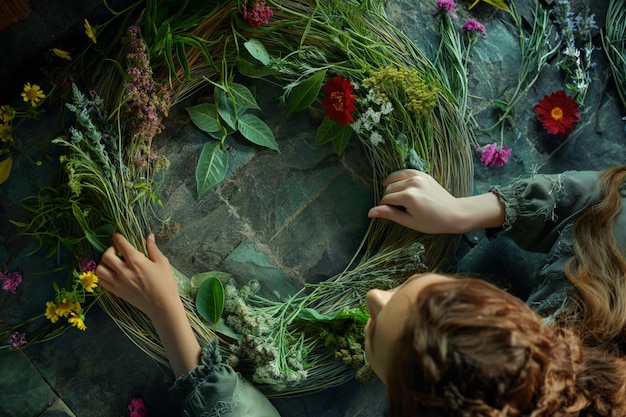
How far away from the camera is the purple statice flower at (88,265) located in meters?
1.55

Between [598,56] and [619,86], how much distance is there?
0.12m

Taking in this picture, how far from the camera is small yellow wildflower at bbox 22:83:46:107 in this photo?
1513 mm

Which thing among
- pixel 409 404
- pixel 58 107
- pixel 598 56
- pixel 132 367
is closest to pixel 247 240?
pixel 132 367

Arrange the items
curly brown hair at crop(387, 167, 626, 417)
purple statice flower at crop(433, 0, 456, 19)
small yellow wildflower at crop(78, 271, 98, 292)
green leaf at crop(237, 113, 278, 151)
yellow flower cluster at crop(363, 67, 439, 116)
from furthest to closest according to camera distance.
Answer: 1. purple statice flower at crop(433, 0, 456, 19)
2. green leaf at crop(237, 113, 278, 151)
3. yellow flower cluster at crop(363, 67, 439, 116)
4. small yellow wildflower at crop(78, 271, 98, 292)
5. curly brown hair at crop(387, 167, 626, 417)

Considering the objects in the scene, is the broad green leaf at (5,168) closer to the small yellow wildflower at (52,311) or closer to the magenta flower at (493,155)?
the small yellow wildflower at (52,311)

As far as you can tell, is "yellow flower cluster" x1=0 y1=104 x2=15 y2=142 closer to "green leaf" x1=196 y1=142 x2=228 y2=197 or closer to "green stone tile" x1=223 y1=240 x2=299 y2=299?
"green leaf" x1=196 y1=142 x2=228 y2=197

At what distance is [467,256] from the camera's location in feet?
5.91

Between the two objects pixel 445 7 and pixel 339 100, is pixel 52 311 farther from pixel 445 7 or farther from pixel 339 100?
pixel 445 7

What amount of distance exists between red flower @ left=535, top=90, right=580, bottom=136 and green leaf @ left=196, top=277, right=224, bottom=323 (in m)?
1.09

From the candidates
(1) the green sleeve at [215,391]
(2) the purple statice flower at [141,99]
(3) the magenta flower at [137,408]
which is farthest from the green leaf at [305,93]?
(3) the magenta flower at [137,408]

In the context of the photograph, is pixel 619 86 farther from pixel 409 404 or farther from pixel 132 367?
pixel 132 367

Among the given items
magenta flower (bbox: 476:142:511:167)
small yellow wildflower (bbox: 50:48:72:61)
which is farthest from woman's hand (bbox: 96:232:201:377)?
magenta flower (bbox: 476:142:511:167)

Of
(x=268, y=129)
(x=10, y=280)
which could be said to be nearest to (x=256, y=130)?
(x=268, y=129)

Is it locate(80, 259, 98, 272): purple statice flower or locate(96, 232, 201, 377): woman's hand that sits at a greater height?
locate(80, 259, 98, 272): purple statice flower
